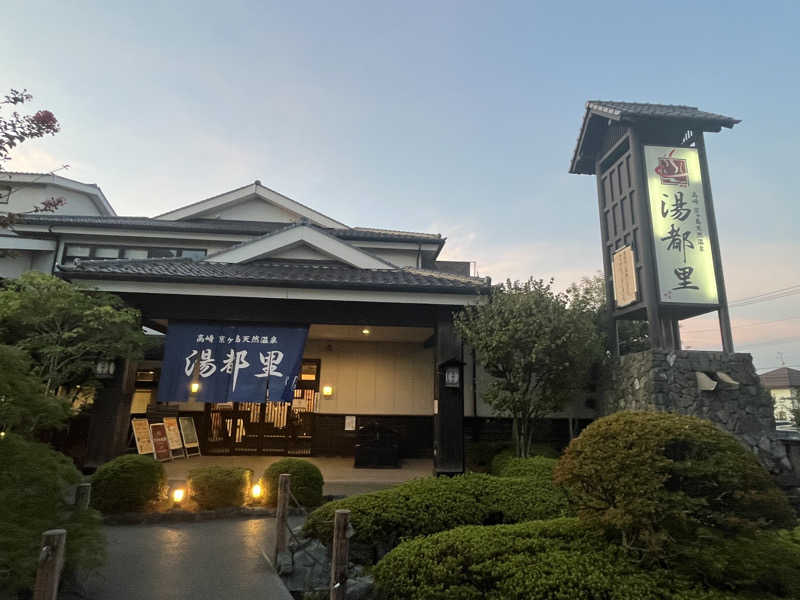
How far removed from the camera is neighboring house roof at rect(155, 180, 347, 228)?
56.7 ft

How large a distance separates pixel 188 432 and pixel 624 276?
13802 millimetres

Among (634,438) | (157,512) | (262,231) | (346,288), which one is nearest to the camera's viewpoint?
(634,438)

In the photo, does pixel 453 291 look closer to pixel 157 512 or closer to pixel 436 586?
pixel 436 586

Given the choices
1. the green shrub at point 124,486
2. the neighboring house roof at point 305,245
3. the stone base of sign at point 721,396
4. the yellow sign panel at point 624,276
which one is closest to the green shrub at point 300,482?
the green shrub at point 124,486

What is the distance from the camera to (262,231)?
16.8 m

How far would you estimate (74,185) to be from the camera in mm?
20453

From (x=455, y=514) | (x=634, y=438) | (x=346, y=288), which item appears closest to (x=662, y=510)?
(x=634, y=438)

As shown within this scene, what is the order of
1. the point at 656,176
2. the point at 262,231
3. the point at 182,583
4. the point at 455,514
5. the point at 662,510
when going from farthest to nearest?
1. the point at 262,231
2. the point at 656,176
3. the point at 455,514
4. the point at 182,583
5. the point at 662,510

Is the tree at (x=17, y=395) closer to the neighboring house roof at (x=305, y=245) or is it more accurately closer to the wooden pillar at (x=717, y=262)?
the neighboring house roof at (x=305, y=245)

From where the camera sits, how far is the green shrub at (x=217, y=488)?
795 cm

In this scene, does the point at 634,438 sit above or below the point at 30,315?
below

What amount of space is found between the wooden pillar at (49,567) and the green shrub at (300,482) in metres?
4.86

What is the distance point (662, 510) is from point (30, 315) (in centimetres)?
1055

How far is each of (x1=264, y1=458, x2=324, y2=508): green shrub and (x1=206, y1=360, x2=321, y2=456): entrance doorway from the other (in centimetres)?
545
